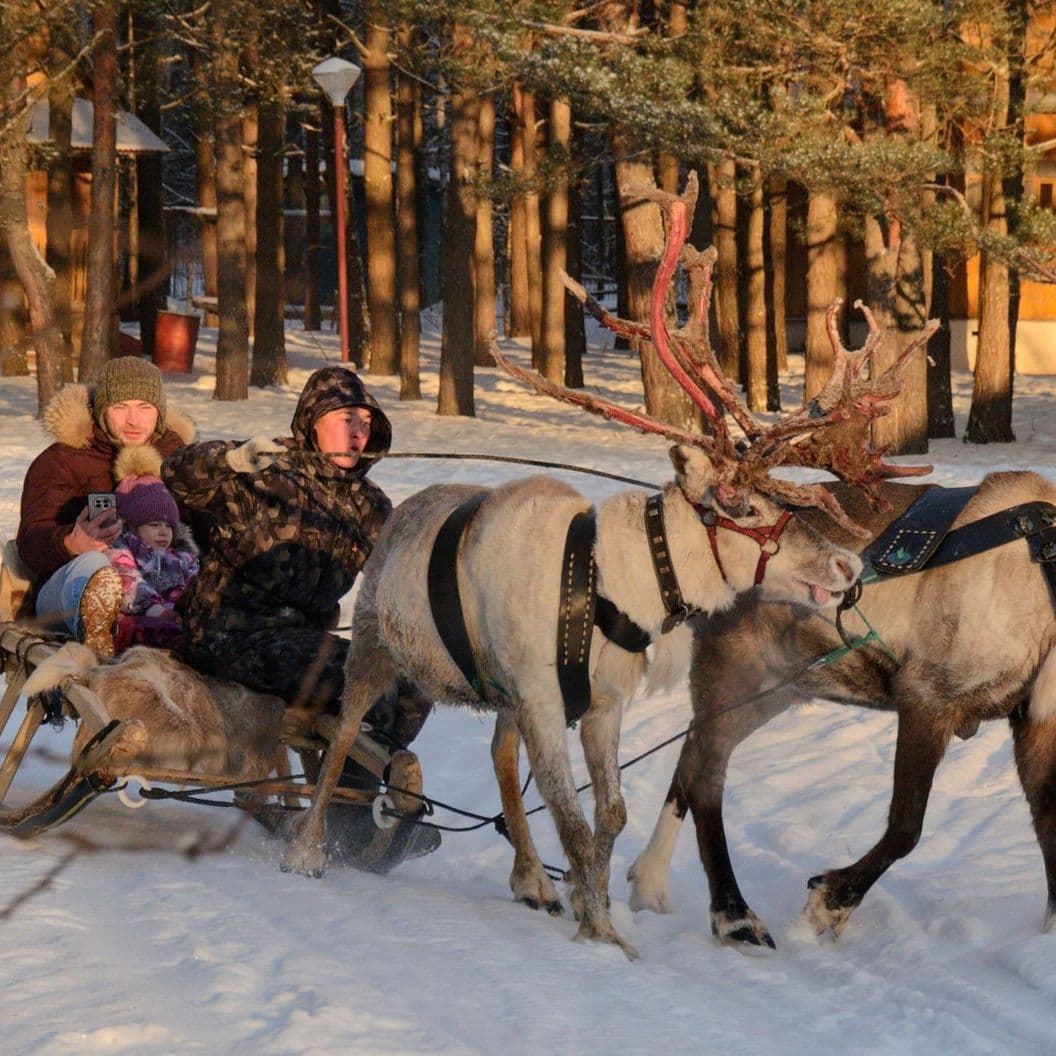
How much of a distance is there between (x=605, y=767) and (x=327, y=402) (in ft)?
5.56

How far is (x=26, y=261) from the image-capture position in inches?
874

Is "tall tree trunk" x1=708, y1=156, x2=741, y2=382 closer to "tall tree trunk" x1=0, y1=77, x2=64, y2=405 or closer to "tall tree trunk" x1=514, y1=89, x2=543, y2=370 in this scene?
"tall tree trunk" x1=514, y1=89, x2=543, y2=370

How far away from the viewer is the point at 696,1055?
416 cm

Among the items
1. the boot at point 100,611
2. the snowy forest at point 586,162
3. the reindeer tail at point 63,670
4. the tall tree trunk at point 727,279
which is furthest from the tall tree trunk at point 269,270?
the reindeer tail at point 63,670

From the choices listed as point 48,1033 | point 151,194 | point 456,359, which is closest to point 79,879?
point 48,1033

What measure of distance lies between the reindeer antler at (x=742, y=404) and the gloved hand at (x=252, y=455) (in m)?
0.86

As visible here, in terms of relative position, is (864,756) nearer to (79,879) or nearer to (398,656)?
(398,656)

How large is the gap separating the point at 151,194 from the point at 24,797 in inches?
1040

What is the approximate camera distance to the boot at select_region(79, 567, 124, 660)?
623cm

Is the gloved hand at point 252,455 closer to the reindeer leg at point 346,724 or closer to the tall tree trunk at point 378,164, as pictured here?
the reindeer leg at point 346,724

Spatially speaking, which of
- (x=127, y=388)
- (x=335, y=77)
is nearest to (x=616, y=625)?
(x=127, y=388)

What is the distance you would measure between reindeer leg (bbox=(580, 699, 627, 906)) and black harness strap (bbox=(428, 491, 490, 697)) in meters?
0.38

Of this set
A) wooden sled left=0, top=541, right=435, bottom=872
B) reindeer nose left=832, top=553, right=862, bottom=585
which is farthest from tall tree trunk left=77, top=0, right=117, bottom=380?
reindeer nose left=832, top=553, right=862, bottom=585

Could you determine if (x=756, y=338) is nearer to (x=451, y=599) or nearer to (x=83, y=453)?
(x=83, y=453)
